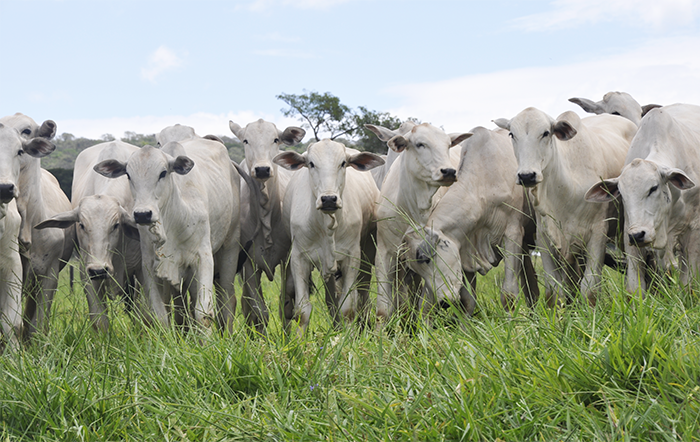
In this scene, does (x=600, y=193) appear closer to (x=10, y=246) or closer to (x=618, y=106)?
(x=618, y=106)

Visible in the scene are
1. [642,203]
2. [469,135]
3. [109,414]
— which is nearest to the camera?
[109,414]

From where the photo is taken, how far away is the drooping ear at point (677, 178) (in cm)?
499

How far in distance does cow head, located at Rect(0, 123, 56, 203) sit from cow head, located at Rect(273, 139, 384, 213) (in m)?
2.10

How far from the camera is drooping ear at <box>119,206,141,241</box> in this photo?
602cm

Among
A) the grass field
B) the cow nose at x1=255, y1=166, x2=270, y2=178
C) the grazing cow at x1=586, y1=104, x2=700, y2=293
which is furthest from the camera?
the cow nose at x1=255, y1=166, x2=270, y2=178

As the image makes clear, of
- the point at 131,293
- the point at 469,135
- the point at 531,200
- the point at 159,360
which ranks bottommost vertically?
the point at 131,293

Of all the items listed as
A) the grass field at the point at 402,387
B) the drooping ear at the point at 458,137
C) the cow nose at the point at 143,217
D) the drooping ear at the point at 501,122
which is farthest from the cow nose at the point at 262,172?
the grass field at the point at 402,387

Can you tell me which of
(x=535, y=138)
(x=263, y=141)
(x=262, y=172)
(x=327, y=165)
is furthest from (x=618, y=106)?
(x=262, y=172)

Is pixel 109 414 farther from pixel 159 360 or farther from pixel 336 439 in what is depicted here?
pixel 336 439

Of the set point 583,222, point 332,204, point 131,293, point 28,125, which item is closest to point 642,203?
point 583,222

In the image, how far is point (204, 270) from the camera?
20.2ft

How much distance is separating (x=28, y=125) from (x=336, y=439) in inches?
193

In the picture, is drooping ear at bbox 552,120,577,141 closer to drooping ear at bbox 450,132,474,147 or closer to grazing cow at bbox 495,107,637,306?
grazing cow at bbox 495,107,637,306

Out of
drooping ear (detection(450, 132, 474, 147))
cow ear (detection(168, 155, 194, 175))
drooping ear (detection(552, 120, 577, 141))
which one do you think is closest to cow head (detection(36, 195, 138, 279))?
cow ear (detection(168, 155, 194, 175))
